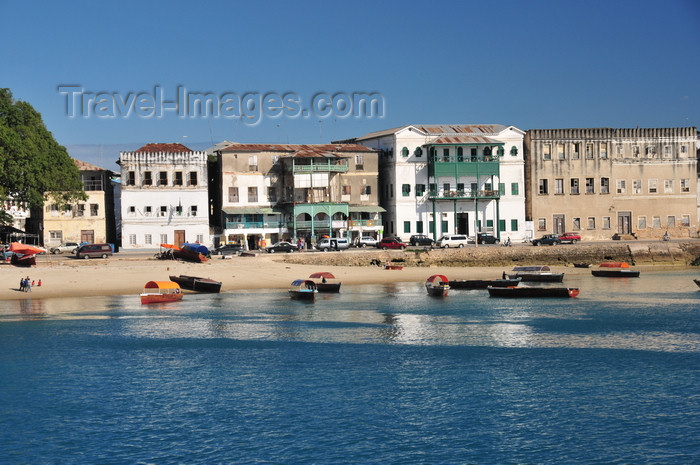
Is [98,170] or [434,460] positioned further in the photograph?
[98,170]

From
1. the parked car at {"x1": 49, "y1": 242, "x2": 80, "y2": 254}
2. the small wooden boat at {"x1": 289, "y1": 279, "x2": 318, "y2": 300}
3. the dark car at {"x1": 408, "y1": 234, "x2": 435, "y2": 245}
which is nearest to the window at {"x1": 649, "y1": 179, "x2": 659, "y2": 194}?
the dark car at {"x1": 408, "y1": 234, "x2": 435, "y2": 245}

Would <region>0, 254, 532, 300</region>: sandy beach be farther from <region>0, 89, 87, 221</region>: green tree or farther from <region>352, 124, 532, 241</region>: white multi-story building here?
<region>352, 124, 532, 241</region>: white multi-story building

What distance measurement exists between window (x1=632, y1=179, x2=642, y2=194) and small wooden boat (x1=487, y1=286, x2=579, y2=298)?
120ft

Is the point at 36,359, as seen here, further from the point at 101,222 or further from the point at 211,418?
the point at 101,222

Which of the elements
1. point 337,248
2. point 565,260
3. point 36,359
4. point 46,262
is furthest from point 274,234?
Answer: point 36,359

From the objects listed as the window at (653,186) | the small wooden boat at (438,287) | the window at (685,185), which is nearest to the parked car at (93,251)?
the small wooden boat at (438,287)

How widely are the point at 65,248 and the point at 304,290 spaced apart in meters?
30.9

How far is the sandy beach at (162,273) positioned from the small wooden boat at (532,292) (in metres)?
10.1

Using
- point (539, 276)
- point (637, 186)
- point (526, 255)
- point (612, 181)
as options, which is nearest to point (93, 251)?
point (539, 276)

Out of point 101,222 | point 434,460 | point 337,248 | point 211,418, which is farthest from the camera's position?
point 101,222

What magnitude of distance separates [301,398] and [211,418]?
12.7 feet

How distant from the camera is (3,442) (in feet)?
86.2

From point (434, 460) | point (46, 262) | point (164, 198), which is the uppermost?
point (164, 198)

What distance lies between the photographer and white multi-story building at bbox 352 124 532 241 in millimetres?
86500
